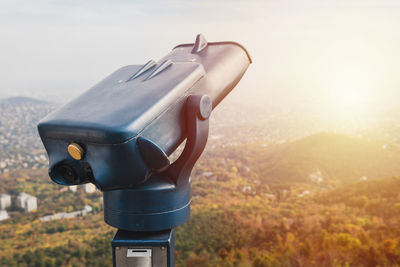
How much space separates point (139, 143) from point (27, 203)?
43.5 feet

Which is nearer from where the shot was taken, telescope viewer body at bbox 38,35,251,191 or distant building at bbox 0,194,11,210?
telescope viewer body at bbox 38,35,251,191

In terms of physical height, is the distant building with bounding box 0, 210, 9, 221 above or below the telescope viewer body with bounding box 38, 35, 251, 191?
above

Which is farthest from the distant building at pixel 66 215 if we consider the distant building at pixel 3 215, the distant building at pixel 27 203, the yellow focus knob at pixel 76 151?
the yellow focus knob at pixel 76 151

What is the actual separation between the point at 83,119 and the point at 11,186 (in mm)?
15010

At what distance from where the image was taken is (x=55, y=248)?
31.9ft

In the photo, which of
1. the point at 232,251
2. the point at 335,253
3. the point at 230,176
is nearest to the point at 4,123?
the point at 230,176

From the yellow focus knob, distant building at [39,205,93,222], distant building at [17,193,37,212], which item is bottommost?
the yellow focus knob

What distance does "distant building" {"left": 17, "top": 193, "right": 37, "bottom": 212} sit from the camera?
42.9 ft

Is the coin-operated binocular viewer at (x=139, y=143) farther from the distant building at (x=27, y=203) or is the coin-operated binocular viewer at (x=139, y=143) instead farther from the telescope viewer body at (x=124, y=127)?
the distant building at (x=27, y=203)

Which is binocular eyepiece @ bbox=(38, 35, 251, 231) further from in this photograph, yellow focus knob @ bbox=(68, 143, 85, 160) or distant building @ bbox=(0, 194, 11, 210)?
distant building @ bbox=(0, 194, 11, 210)

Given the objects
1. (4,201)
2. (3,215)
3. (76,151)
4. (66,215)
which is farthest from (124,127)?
(4,201)

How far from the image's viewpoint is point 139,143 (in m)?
1.16

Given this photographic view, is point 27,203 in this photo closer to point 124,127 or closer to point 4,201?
point 4,201

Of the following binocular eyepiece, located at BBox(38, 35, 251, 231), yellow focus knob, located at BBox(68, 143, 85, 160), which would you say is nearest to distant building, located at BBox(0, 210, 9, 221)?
binocular eyepiece, located at BBox(38, 35, 251, 231)
